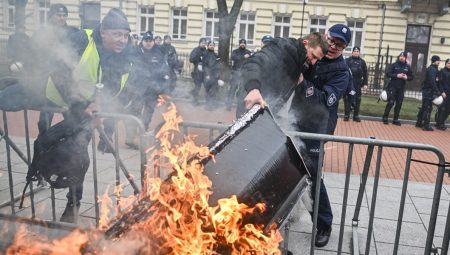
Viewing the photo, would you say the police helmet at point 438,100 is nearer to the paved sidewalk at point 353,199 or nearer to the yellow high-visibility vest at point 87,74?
the paved sidewalk at point 353,199

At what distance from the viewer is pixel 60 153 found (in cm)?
357

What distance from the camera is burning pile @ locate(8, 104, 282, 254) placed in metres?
1.78

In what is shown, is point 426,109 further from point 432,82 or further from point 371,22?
point 371,22

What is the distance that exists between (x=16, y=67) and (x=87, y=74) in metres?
0.61

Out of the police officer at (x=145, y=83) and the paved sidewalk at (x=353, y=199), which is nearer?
the paved sidewalk at (x=353, y=199)

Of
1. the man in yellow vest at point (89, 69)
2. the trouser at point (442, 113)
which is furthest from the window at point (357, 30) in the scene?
the man in yellow vest at point (89, 69)

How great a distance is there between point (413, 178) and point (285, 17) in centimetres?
1755

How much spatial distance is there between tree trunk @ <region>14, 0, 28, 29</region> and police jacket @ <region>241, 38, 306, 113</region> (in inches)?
64.8

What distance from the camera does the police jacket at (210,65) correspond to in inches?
527

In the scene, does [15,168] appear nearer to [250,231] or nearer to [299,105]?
[299,105]

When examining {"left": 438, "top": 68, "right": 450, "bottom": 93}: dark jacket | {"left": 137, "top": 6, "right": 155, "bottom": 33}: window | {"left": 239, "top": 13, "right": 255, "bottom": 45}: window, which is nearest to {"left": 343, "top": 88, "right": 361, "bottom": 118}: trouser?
{"left": 438, "top": 68, "right": 450, "bottom": 93}: dark jacket

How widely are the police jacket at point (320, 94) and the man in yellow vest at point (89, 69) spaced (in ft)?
5.60

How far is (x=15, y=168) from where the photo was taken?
18.4 ft

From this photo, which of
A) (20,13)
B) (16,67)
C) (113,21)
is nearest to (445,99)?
(113,21)
